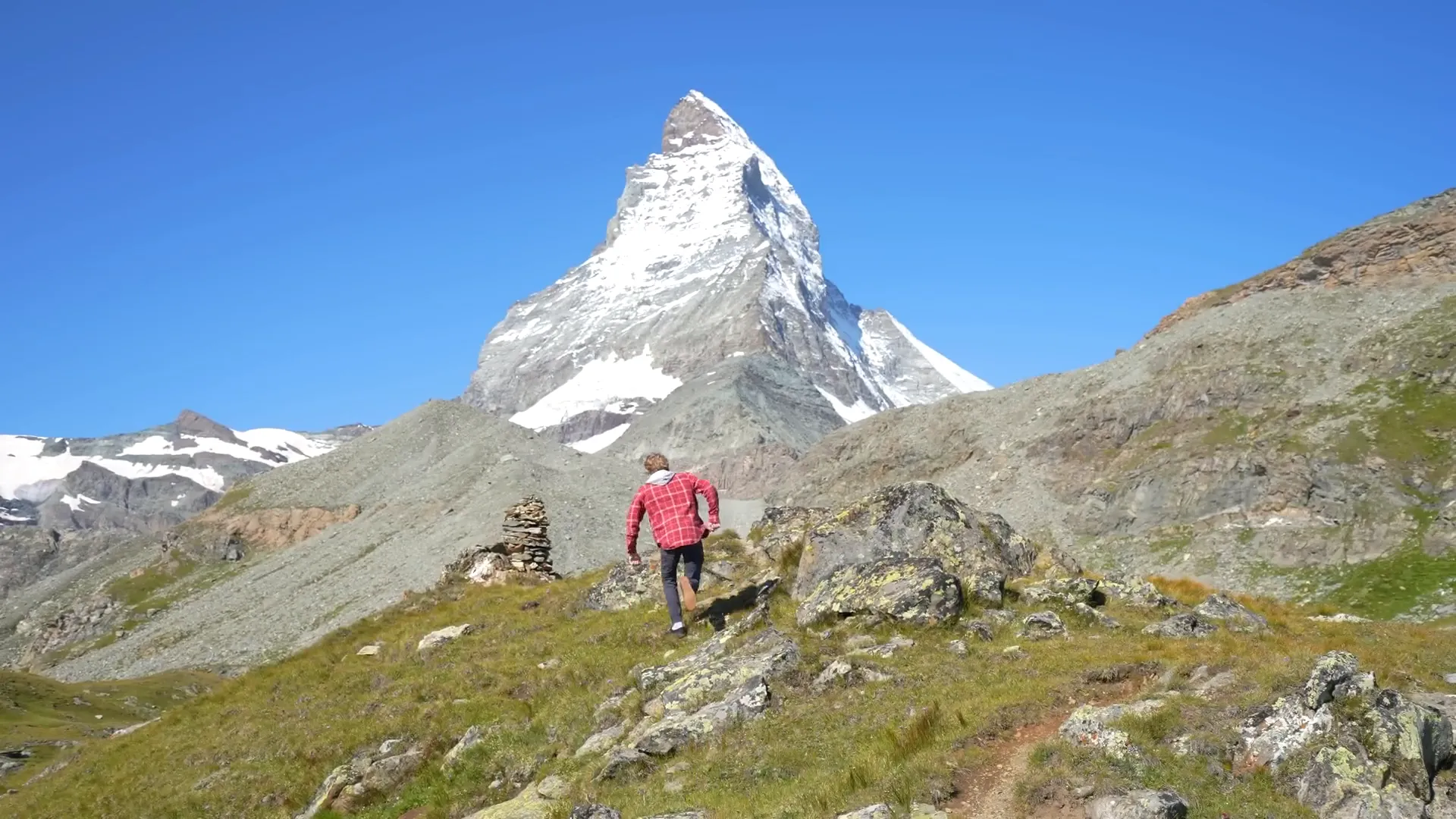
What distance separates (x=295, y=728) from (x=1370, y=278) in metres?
103

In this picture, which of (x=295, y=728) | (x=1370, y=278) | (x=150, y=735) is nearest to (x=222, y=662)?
(x=150, y=735)

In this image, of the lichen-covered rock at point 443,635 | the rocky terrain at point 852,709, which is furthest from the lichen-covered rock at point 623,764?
the lichen-covered rock at point 443,635

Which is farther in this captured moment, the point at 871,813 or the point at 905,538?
the point at 905,538

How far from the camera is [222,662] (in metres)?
65.5

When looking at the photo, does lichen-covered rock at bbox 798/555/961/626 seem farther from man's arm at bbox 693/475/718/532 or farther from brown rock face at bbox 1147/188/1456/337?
brown rock face at bbox 1147/188/1456/337

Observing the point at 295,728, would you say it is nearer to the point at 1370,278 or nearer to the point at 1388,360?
the point at 1388,360

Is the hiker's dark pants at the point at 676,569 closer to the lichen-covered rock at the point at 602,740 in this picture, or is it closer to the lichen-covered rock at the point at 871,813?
the lichen-covered rock at the point at 602,740

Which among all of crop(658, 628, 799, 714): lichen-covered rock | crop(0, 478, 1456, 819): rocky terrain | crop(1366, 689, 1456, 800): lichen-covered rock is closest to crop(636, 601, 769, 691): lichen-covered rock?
crop(0, 478, 1456, 819): rocky terrain

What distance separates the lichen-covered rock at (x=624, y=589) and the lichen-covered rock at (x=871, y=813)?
15791 millimetres

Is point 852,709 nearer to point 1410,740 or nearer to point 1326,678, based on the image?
point 1326,678

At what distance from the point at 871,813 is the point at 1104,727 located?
298 cm

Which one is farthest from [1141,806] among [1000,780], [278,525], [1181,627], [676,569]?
[278,525]

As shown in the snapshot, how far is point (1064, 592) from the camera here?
19.0m

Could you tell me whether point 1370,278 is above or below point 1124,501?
above
